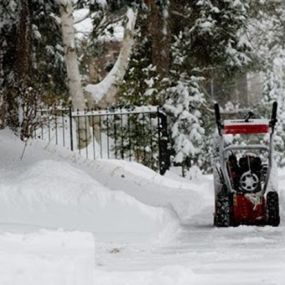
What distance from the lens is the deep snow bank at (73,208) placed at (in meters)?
8.83

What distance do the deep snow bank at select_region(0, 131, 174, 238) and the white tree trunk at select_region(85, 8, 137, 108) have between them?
1227 cm

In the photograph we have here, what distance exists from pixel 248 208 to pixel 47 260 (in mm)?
5244

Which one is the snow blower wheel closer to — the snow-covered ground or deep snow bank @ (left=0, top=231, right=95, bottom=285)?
the snow-covered ground

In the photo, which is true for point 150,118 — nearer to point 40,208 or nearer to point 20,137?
point 20,137

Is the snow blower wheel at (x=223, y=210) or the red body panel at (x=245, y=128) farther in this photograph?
the red body panel at (x=245, y=128)

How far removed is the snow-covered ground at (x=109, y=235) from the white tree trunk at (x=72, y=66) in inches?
254

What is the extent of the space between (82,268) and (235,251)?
9.66 feet

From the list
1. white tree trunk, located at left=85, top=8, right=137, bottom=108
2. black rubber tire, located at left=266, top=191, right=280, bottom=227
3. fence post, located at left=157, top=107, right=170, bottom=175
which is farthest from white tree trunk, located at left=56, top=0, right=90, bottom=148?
black rubber tire, located at left=266, top=191, right=280, bottom=227

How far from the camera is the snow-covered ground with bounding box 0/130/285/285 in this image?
17.0 feet

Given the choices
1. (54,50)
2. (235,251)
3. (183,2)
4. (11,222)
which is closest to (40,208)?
(11,222)

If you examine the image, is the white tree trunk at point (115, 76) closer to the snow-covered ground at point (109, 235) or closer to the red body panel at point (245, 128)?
the snow-covered ground at point (109, 235)

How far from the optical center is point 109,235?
28.4ft

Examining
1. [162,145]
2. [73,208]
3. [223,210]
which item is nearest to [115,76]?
[162,145]

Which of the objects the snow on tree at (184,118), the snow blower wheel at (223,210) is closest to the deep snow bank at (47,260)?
the snow blower wheel at (223,210)
